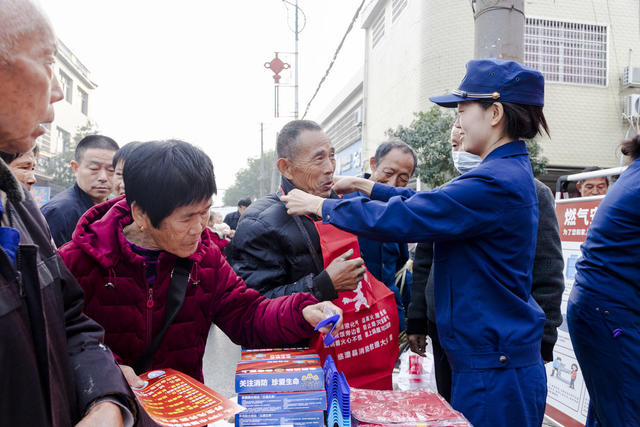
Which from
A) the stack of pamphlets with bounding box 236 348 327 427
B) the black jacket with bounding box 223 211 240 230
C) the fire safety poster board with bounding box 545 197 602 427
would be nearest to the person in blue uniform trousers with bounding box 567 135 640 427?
the fire safety poster board with bounding box 545 197 602 427

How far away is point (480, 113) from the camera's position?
1980mm

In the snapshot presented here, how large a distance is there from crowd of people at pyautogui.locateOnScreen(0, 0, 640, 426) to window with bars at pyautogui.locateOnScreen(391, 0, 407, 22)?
43.3 ft

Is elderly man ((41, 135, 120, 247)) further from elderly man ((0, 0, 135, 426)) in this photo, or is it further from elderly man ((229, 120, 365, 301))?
elderly man ((0, 0, 135, 426))

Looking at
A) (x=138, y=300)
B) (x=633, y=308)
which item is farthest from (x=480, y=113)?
(x=138, y=300)

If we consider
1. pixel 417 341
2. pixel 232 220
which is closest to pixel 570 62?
pixel 232 220

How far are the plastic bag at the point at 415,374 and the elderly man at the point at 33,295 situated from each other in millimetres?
2276

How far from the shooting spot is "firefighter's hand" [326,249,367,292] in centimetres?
192

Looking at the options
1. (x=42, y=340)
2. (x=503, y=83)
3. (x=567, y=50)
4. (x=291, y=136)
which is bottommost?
(x=42, y=340)

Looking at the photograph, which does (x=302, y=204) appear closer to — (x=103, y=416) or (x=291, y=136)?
(x=291, y=136)

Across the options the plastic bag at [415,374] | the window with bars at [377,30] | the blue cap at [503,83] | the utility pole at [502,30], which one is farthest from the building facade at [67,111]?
the blue cap at [503,83]

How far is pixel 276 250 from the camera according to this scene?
84.8 inches

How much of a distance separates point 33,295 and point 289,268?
1312 mm

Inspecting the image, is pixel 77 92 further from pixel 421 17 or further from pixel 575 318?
pixel 575 318

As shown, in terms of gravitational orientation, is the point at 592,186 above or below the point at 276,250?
above
